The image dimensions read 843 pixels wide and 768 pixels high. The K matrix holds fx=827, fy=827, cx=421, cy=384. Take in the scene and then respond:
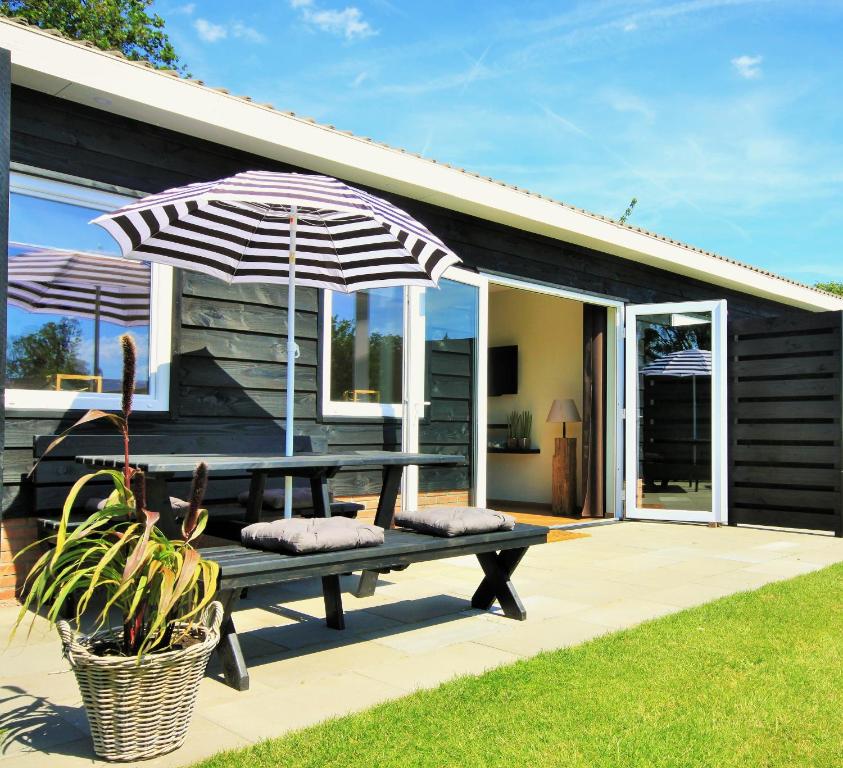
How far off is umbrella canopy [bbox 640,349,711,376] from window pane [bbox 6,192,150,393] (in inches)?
193

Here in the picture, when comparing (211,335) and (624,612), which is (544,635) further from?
(211,335)

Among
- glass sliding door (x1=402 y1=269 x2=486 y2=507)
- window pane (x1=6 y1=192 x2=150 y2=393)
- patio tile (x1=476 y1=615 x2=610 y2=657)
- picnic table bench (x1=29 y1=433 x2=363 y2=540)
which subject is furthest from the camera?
glass sliding door (x1=402 y1=269 x2=486 y2=507)

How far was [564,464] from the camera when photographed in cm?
852

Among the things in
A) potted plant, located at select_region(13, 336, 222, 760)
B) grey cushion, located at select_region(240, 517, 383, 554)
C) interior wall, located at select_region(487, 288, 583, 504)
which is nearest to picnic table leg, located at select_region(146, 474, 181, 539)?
grey cushion, located at select_region(240, 517, 383, 554)

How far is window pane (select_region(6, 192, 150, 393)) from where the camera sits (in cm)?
415

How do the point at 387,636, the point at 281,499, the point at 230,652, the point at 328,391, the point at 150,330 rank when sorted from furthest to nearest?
1. the point at 328,391
2. the point at 150,330
3. the point at 281,499
4. the point at 387,636
5. the point at 230,652

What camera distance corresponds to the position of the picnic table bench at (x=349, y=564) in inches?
107

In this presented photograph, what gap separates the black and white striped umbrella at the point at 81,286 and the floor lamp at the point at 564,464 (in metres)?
5.06

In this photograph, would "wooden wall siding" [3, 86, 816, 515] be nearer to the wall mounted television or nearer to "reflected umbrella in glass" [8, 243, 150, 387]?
"reflected umbrella in glass" [8, 243, 150, 387]

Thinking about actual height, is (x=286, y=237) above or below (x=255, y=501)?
above

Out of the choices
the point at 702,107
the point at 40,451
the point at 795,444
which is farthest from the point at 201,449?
the point at 702,107

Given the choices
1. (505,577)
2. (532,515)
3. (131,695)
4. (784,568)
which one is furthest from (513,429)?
(131,695)

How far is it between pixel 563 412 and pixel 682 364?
1.51 m

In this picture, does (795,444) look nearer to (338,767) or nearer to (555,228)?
(555,228)
